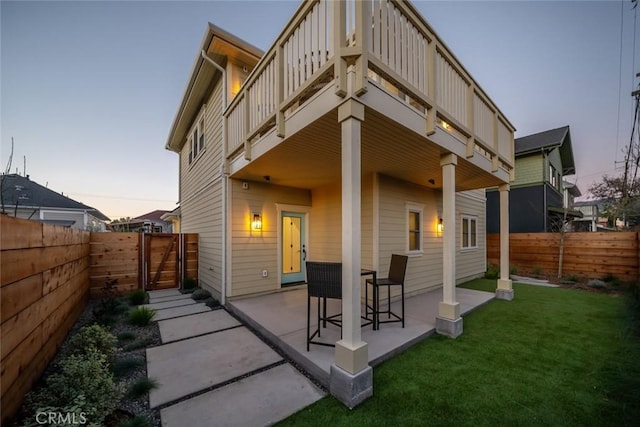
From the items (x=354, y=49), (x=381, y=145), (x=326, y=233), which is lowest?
(x=326, y=233)

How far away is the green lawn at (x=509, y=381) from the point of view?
6.86 ft

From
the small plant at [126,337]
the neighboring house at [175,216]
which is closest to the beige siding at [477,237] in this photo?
the small plant at [126,337]

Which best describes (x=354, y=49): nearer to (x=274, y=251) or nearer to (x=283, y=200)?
(x=283, y=200)

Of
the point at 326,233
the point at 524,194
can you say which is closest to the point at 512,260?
the point at 524,194

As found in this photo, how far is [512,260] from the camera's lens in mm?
9641

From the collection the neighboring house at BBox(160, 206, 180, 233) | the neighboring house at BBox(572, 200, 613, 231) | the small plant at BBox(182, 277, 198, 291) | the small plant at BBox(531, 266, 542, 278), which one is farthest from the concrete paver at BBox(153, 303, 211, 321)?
the neighboring house at BBox(572, 200, 613, 231)

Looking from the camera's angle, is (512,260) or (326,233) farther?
(512,260)

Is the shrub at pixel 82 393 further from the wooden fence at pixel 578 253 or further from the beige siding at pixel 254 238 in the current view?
the wooden fence at pixel 578 253

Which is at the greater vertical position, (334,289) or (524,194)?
(524,194)

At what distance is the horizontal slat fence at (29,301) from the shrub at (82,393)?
182 mm

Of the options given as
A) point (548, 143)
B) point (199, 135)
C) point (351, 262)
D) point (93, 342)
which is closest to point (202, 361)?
point (93, 342)

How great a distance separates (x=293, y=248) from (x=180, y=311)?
9.16 ft

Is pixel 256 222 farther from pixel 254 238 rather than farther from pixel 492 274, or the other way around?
pixel 492 274

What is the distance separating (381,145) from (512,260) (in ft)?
30.7
